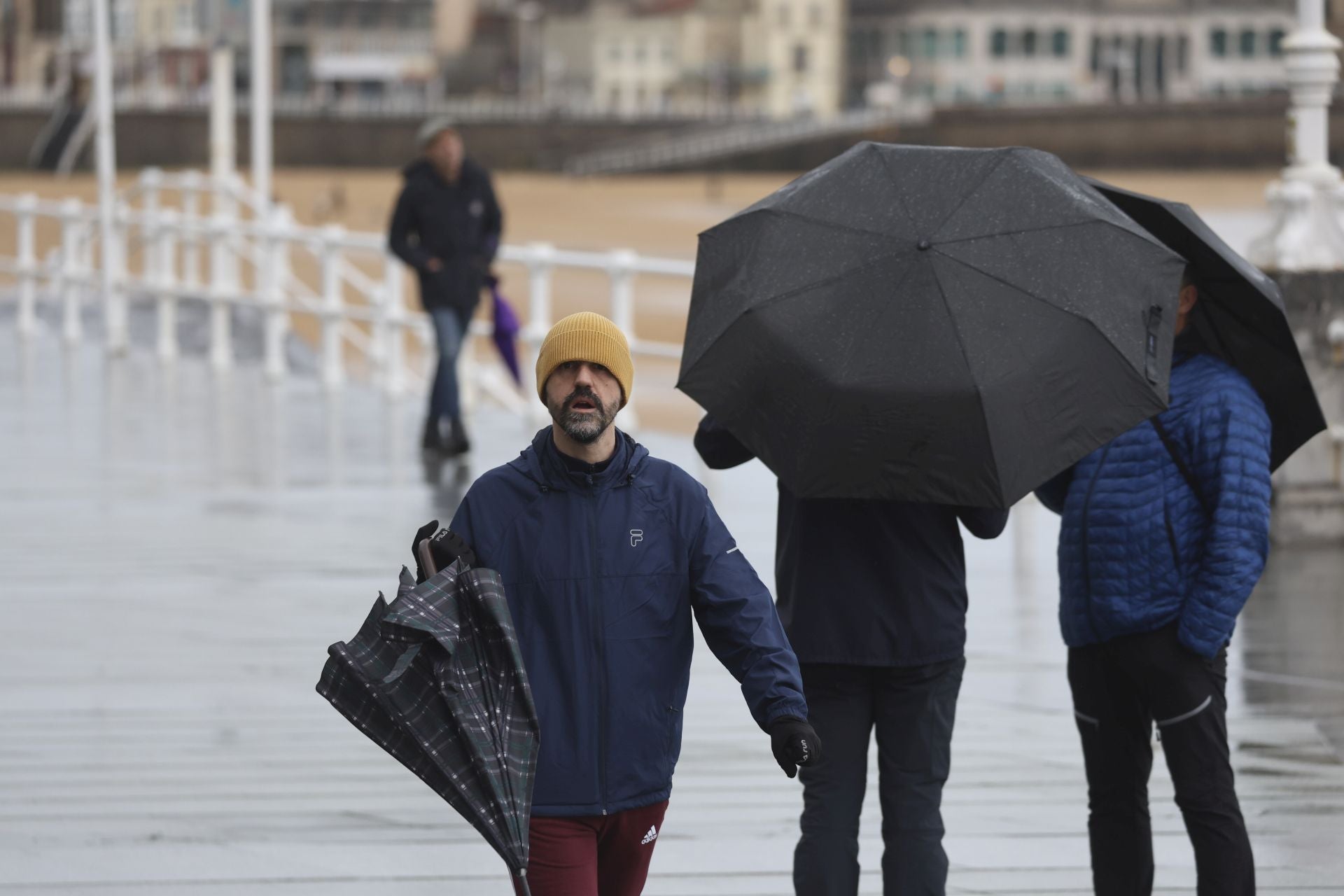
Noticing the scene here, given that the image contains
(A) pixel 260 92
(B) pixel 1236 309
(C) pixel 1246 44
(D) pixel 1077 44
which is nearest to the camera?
(B) pixel 1236 309

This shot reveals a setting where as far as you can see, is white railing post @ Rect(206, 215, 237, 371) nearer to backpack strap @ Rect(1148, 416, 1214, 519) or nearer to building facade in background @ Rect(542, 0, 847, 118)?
backpack strap @ Rect(1148, 416, 1214, 519)

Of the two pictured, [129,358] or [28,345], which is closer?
[129,358]

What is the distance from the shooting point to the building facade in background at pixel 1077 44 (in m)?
120

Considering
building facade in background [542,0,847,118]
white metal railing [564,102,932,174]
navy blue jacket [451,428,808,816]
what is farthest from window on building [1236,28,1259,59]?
navy blue jacket [451,428,808,816]

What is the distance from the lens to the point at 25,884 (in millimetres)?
4914

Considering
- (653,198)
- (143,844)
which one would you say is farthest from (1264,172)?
(143,844)

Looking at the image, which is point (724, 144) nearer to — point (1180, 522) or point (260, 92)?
point (260, 92)

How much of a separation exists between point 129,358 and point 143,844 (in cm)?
1453

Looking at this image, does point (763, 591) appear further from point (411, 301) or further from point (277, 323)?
point (411, 301)

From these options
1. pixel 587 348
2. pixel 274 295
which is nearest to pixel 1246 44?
pixel 274 295

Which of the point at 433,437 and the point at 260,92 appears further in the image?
the point at 260,92

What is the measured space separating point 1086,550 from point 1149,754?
16.5 inches

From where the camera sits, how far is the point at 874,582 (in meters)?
4.29

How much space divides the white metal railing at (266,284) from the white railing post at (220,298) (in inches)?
0.5
